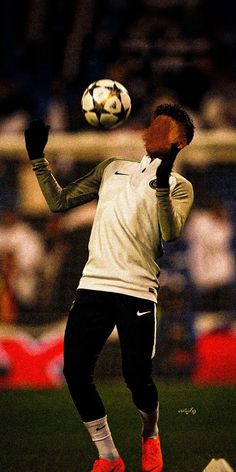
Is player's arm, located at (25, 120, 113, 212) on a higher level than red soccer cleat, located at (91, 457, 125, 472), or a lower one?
higher

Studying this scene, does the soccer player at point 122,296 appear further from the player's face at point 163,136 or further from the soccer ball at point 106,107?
the soccer ball at point 106,107

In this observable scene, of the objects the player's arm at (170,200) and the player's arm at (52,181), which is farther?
the player's arm at (52,181)

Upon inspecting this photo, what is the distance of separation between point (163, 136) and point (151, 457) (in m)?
1.40

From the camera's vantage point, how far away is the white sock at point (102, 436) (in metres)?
3.96

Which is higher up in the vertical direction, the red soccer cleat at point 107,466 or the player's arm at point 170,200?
the player's arm at point 170,200

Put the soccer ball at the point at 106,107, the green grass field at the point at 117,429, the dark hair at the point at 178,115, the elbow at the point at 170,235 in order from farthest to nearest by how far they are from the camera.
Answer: the green grass field at the point at 117,429 → the soccer ball at the point at 106,107 → the dark hair at the point at 178,115 → the elbow at the point at 170,235

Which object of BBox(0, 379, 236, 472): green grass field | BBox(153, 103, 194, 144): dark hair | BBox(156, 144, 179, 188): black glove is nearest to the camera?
BBox(156, 144, 179, 188): black glove

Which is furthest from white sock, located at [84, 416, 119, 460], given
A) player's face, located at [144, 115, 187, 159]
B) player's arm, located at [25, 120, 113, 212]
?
player's face, located at [144, 115, 187, 159]

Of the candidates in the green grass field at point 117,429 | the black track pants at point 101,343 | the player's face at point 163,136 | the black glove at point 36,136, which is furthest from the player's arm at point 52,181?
the green grass field at point 117,429

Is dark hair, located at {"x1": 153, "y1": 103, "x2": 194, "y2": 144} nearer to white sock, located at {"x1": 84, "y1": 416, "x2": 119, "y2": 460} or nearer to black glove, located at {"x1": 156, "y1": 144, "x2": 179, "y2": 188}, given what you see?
black glove, located at {"x1": 156, "y1": 144, "x2": 179, "y2": 188}

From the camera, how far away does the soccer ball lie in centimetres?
439

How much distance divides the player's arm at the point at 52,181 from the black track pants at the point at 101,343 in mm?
453

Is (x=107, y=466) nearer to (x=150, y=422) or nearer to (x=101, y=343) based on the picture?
(x=150, y=422)

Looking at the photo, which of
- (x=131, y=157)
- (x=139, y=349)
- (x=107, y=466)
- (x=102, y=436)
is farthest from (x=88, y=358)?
(x=131, y=157)
